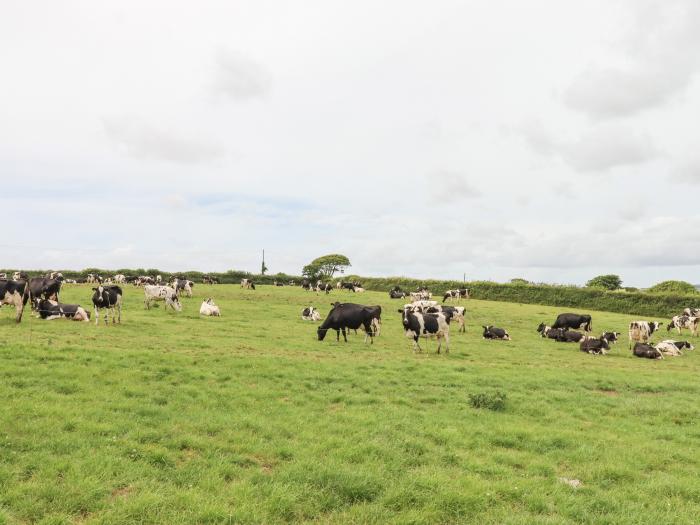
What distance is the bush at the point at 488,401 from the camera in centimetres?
1289

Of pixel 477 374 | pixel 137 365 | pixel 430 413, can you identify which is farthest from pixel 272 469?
pixel 477 374

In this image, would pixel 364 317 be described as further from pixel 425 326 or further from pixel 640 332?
pixel 640 332

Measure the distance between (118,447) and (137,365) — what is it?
21.3ft

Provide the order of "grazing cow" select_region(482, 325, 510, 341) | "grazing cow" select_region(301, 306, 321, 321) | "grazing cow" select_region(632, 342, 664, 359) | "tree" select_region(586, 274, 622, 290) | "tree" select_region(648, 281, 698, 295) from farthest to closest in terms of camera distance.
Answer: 1. "tree" select_region(586, 274, 622, 290)
2. "tree" select_region(648, 281, 698, 295)
3. "grazing cow" select_region(301, 306, 321, 321)
4. "grazing cow" select_region(482, 325, 510, 341)
5. "grazing cow" select_region(632, 342, 664, 359)

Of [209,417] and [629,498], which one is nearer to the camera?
[629,498]

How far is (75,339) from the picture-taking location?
1842cm

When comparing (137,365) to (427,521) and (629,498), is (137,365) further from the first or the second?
(629,498)

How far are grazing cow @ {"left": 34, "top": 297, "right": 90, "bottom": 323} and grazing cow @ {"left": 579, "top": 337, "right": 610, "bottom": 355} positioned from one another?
90.2 ft

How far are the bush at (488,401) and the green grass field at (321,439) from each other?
0.26 m

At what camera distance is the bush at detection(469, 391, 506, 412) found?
12891 mm

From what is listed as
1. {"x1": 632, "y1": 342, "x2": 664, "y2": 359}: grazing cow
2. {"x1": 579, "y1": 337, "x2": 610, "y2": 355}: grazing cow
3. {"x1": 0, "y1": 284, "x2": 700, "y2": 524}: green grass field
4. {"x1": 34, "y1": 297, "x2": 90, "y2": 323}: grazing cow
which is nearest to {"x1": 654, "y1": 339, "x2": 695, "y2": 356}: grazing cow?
{"x1": 632, "y1": 342, "x2": 664, "y2": 359}: grazing cow

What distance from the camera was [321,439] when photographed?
967cm

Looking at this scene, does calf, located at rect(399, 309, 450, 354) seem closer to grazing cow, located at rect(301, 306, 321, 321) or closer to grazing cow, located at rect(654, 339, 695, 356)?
grazing cow, located at rect(301, 306, 321, 321)

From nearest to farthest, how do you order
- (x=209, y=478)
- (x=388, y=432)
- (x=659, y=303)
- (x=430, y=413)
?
(x=209, y=478) < (x=388, y=432) < (x=430, y=413) < (x=659, y=303)
